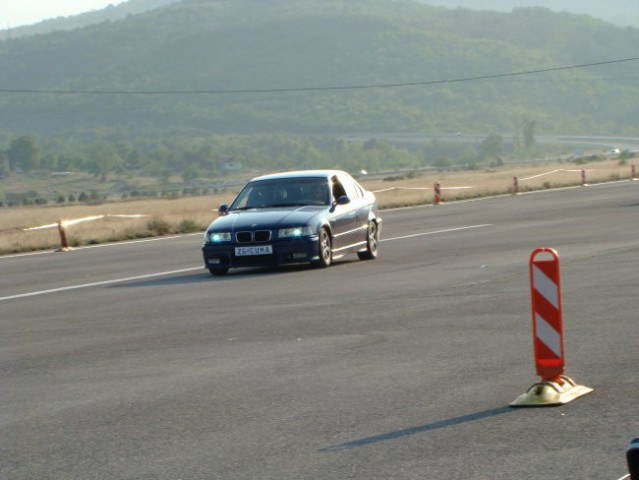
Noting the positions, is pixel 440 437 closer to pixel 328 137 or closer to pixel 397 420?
pixel 397 420

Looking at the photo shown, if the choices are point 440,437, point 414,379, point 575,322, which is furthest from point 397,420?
point 575,322

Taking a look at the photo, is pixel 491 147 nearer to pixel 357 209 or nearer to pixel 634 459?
pixel 357 209

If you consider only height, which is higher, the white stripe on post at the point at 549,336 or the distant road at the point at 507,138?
the white stripe on post at the point at 549,336

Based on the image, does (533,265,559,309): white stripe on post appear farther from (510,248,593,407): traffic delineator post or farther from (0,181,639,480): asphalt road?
(0,181,639,480): asphalt road

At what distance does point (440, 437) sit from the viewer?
23.0ft

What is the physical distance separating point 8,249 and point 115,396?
2338 centimetres

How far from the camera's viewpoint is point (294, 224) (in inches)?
728

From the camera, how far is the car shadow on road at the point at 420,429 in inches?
274

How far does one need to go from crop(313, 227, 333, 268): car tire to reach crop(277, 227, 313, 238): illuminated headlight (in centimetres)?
25

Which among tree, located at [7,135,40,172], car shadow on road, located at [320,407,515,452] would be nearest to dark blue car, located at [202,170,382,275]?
car shadow on road, located at [320,407,515,452]

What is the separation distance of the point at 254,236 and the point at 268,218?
0.40 metres

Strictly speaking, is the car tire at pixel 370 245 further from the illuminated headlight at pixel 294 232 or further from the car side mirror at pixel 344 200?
the illuminated headlight at pixel 294 232

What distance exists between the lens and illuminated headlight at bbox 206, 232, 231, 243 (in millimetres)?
18484

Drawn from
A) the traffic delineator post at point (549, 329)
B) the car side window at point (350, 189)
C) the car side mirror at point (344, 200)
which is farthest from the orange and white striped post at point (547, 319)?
the car side window at point (350, 189)
